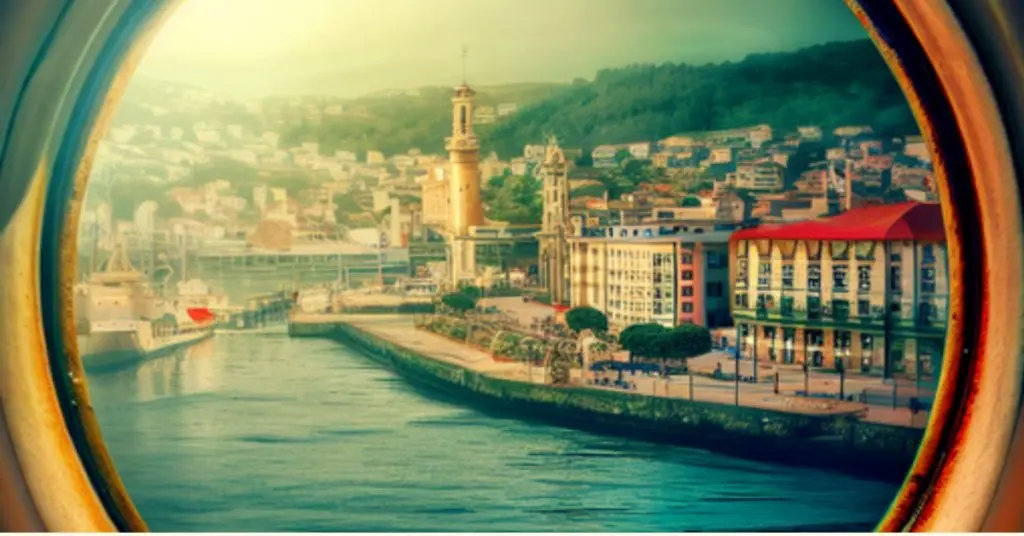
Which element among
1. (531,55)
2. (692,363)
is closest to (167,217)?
(531,55)

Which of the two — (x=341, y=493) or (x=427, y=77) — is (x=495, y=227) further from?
(x=341, y=493)

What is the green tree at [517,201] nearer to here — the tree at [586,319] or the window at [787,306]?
the tree at [586,319]

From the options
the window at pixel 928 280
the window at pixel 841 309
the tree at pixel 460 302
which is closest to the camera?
the window at pixel 928 280

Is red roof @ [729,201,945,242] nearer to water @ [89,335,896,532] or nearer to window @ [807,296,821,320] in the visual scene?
window @ [807,296,821,320]

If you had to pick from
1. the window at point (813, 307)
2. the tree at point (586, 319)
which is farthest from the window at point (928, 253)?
the tree at point (586, 319)

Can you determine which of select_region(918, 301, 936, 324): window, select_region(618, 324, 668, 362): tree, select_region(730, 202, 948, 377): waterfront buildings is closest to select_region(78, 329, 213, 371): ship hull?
select_region(618, 324, 668, 362): tree

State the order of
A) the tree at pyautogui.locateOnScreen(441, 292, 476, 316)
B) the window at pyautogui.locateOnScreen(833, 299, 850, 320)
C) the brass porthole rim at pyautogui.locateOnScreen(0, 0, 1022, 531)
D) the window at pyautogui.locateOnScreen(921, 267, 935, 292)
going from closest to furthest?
the brass porthole rim at pyautogui.locateOnScreen(0, 0, 1022, 531)
the window at pyautogui.locateOnScreen(921, 267, 935, 292)
the window at pyautogui.locateOnScreen(833, 299, 850, 320)
the tree at pyautogui.locateOnScreen(441, 292, 476, 316)
